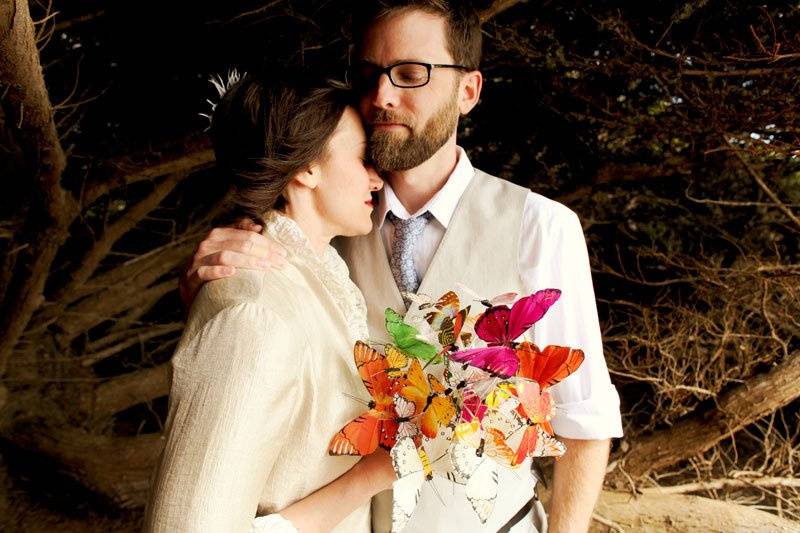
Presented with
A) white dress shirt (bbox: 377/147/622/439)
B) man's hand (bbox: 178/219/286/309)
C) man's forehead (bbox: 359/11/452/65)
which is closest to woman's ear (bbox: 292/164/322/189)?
man's hand (bbox: 178/219/286/309)

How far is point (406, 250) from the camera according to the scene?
1.67 meters

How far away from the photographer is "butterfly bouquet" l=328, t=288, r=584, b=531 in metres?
1.08

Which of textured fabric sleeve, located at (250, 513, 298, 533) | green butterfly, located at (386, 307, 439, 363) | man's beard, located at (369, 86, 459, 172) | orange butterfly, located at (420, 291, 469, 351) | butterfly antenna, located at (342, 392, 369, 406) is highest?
man's beard, located at (369, 86, 459, 172)

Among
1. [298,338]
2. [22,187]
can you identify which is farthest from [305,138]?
[22,187]

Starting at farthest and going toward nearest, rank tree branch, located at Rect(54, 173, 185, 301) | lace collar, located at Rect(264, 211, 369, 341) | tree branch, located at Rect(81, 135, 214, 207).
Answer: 1. tree branch, located at Rect(54, 173, 185, 301)
2. tree branch, located at Rect(81, 135, 214, 207)
3. lace collar, located at Rect(264, 211, 369, 341)

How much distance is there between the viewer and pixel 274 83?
1456mm

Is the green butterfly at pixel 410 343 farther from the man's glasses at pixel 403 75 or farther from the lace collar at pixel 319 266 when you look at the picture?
the man's glasses at pixel 403 75

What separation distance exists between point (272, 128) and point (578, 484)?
1110 millimetres

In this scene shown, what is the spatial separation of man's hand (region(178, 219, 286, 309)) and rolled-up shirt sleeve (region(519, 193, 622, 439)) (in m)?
0.61

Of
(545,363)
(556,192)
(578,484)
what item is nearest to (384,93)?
(545,363)

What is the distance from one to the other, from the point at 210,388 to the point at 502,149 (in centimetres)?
297

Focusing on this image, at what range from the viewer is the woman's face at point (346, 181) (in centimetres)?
148

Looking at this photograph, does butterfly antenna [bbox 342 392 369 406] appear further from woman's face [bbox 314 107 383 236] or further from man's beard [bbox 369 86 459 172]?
man's beard [bbox 369 86 459 172]

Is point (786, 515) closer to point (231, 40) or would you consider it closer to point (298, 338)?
point (298, 338)
